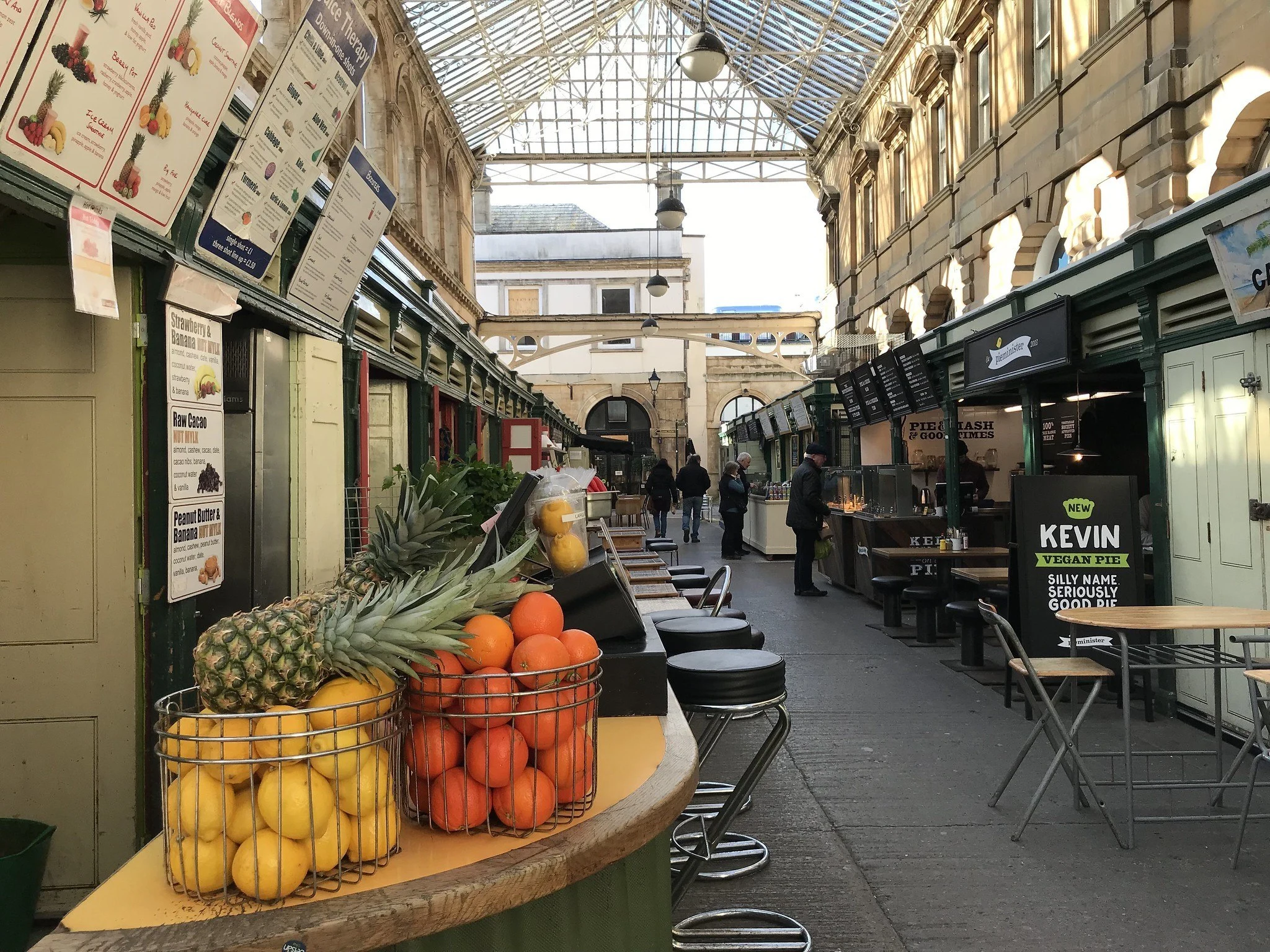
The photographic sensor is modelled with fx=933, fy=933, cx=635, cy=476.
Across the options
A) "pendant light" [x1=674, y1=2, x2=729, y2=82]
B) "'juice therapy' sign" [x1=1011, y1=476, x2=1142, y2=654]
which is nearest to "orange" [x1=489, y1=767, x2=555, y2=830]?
"'juice therapy' sign" [x1=1011, y1=476, x2=1142, y2=654]

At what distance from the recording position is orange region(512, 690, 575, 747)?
1503 millimetres

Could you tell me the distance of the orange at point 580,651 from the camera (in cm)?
160

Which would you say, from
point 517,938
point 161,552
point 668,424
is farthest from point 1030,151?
point 668,424

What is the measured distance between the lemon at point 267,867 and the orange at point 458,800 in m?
0.26

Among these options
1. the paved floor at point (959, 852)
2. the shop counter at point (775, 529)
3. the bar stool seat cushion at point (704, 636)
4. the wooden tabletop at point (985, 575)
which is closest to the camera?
the paved floor at point (959, 852)

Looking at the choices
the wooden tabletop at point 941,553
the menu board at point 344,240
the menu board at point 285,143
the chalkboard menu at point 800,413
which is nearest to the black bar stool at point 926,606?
the wooden tabletop at point 941,553

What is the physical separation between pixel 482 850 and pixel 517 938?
210mm

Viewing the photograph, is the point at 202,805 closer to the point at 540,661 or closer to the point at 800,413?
the point at 540,661

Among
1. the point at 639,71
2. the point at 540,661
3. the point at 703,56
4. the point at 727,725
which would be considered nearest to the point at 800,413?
the point at 703,56

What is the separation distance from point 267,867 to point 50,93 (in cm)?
228

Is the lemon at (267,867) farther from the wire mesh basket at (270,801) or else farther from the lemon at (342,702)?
the lemon at (342,702)

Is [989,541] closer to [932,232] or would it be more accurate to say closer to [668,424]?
[932,232]

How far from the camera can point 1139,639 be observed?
6.02 meters

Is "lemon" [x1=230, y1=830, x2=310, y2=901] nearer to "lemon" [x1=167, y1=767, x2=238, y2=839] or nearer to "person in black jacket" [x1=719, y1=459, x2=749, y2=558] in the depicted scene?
"lemon" [x1=167, y1=767, x2=238, y2=839]
